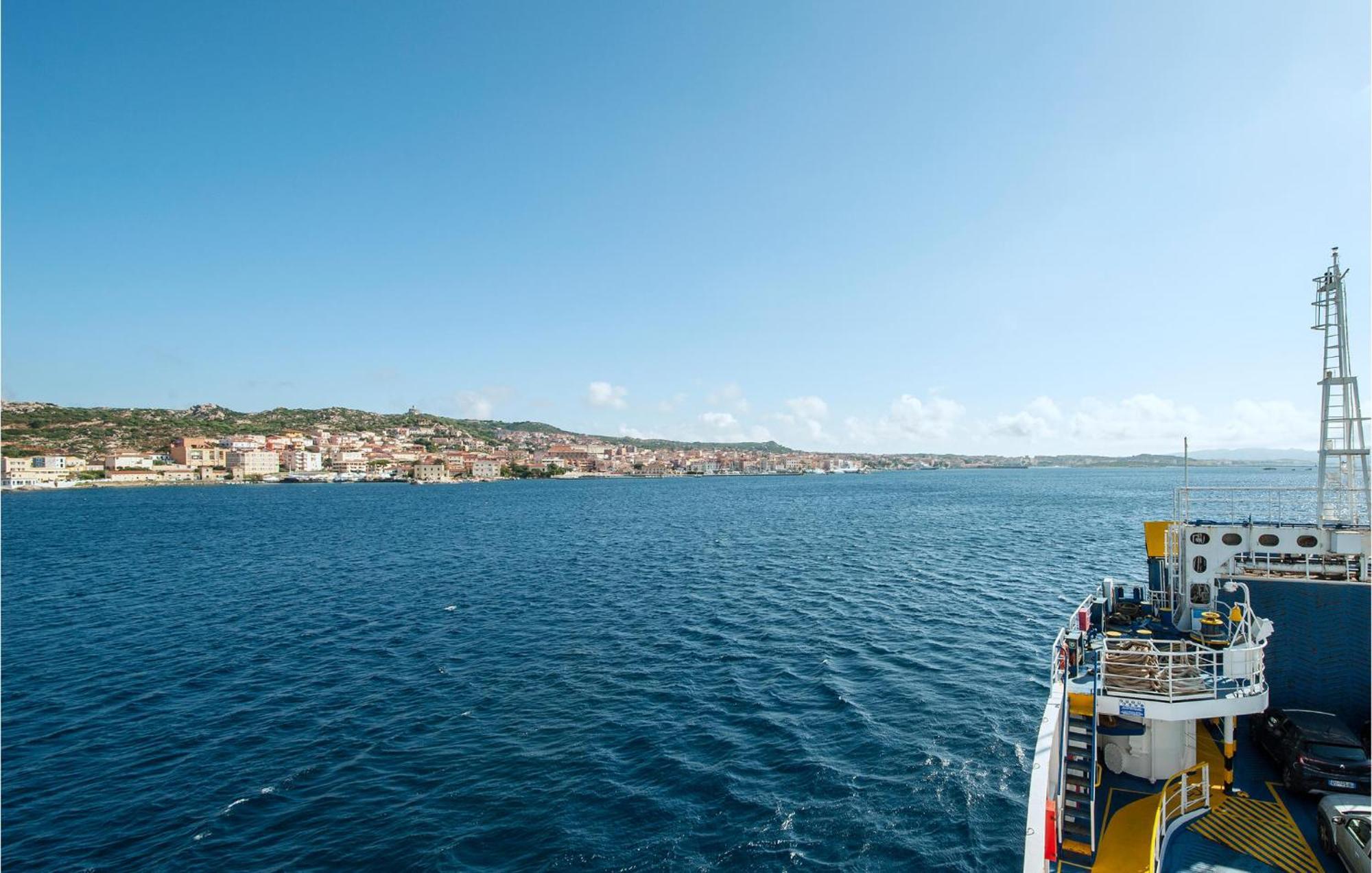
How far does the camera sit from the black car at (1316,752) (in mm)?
12969

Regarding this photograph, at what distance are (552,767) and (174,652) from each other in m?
24.8

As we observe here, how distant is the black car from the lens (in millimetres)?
12969

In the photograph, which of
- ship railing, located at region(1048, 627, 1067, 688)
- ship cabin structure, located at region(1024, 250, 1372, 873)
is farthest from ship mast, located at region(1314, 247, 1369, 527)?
ship railing, located at region(1048, 627, 1067, 688)

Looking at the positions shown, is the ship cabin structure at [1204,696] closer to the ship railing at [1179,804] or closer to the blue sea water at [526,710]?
the ship railing at [1179,804]

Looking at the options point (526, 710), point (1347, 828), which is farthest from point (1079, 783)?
point (526, 710)

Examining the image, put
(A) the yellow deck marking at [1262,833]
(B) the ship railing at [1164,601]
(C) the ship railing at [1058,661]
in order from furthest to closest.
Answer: (B) the ship railing at [1164,601], (C) the ship railing at [1058,661], (A) the yellow deck marking at [1262,833]

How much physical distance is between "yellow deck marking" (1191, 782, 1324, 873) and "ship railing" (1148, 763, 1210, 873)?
7.8 inches

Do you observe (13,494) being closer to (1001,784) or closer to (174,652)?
(174,652)

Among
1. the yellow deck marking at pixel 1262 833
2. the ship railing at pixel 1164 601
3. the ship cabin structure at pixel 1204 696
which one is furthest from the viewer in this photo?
the ship railing at pixel 1164 601

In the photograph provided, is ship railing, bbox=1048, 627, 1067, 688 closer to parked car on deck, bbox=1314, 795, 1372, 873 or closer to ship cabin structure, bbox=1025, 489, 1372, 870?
ship cabin structure, bbox=1025, 489, 1372, 870

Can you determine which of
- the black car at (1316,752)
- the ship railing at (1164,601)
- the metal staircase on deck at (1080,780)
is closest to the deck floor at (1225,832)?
the metal staircase on deck at (1080,780)

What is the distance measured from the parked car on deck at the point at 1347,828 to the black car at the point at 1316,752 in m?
0.57

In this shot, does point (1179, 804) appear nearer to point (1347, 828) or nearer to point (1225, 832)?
point (1225, 832)

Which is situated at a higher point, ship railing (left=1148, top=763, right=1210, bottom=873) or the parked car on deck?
the parked car on deck
